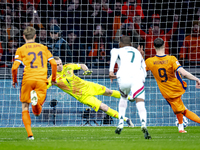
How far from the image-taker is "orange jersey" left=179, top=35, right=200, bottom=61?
11.6 metres

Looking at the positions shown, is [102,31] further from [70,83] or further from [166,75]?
[166,75]

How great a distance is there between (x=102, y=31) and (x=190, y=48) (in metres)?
2.71

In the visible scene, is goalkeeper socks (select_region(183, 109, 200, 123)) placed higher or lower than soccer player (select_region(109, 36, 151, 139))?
lower

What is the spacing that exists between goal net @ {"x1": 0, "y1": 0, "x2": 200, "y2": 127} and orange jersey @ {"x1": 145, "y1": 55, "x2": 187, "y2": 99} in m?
3.29

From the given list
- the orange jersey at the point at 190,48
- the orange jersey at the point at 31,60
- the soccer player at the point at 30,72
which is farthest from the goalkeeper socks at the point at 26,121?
the orange jersey at the point at 190,48

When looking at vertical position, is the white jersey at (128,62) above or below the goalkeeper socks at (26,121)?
above

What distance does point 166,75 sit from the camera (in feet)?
23.2

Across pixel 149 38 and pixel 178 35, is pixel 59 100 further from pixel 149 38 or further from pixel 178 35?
pixel 178 35

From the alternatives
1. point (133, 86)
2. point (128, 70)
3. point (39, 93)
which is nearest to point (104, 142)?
point (133, 86)

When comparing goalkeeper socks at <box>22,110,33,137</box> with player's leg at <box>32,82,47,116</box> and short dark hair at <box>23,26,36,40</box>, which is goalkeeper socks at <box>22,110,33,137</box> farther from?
short dark hair at <box>23,26,36,40</box>

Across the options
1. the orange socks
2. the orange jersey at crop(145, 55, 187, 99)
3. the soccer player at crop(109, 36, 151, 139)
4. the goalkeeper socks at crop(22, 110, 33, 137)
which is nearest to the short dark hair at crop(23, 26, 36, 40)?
the goalkeeper socks at crop(22, 110, 33, 137)

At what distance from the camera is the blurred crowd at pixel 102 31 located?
37.0 ft

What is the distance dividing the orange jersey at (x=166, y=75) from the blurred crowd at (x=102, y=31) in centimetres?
396

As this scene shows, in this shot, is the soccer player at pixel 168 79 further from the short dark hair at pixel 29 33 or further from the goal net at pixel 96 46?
the goal net at pixel 96 46
